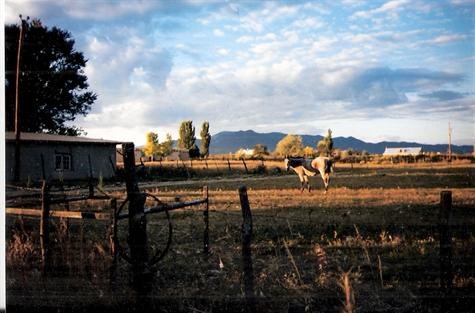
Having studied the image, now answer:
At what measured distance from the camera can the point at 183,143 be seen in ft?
15.2

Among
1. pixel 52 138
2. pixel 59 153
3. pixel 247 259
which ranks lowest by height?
pixel 247 259

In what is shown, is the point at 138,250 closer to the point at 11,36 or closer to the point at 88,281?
the point at 88,281

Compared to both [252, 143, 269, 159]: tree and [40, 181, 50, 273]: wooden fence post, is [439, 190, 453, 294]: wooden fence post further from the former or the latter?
[40, 181, 50, 273]: wooden fence post

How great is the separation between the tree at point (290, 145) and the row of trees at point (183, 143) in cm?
78

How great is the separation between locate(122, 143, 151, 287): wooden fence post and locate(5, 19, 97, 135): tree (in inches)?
66.3

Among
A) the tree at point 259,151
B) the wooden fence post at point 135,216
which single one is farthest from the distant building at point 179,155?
the tree at point 259,151

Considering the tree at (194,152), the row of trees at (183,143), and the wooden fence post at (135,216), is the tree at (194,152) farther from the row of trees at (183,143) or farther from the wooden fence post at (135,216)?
the wooden fence post at (135,216)

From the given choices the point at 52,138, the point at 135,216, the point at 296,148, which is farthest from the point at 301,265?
the point at 52,138

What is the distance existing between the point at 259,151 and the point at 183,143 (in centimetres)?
103

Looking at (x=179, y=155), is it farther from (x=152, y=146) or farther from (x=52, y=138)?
(x=52, y=138)

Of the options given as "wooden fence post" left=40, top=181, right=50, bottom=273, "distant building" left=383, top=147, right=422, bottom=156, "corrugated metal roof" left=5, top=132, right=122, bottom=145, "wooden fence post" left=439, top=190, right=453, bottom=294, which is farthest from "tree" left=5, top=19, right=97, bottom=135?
"wooden fence post" left=439, top=190, right=453, bottom=294

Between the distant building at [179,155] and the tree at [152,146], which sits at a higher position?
the tree at [152,146]

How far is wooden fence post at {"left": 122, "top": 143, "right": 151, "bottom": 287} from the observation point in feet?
13.0

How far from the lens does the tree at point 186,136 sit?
4633mm
